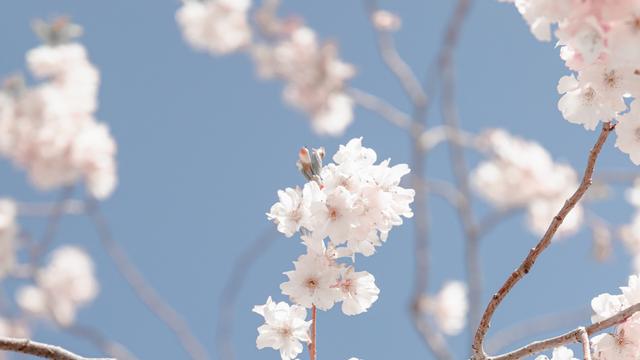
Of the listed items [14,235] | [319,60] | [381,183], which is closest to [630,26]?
[381,183]

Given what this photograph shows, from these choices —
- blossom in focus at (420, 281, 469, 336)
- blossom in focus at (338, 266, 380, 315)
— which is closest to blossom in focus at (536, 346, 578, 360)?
blossom in focus at (338, 266, 380, 315)

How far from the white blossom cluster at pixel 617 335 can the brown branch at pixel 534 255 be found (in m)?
0.20

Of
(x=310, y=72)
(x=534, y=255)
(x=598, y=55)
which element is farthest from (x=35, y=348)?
(x=310, y=72)

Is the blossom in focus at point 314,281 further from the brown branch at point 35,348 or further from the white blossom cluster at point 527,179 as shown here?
the white blossom cluster at point 527,179

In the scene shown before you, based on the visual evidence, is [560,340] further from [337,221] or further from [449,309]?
[449,309]

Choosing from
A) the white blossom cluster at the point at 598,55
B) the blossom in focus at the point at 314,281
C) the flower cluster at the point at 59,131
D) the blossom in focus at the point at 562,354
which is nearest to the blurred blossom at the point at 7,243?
the flower cluster at the point at 59,131

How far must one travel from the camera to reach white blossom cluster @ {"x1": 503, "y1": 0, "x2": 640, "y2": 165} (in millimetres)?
1242

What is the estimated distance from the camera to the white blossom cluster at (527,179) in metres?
7.41

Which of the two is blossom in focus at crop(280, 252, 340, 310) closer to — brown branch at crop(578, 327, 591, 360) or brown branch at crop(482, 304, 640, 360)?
brown branch at crop(482, 304, 640, 360)

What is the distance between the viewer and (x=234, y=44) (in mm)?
8008

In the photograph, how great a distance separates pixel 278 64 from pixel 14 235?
3.34 meters

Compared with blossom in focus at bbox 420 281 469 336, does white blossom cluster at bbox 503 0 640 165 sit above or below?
below

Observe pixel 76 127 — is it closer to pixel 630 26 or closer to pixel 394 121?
pixel 394 121

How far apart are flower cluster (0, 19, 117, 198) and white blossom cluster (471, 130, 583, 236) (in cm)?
347
